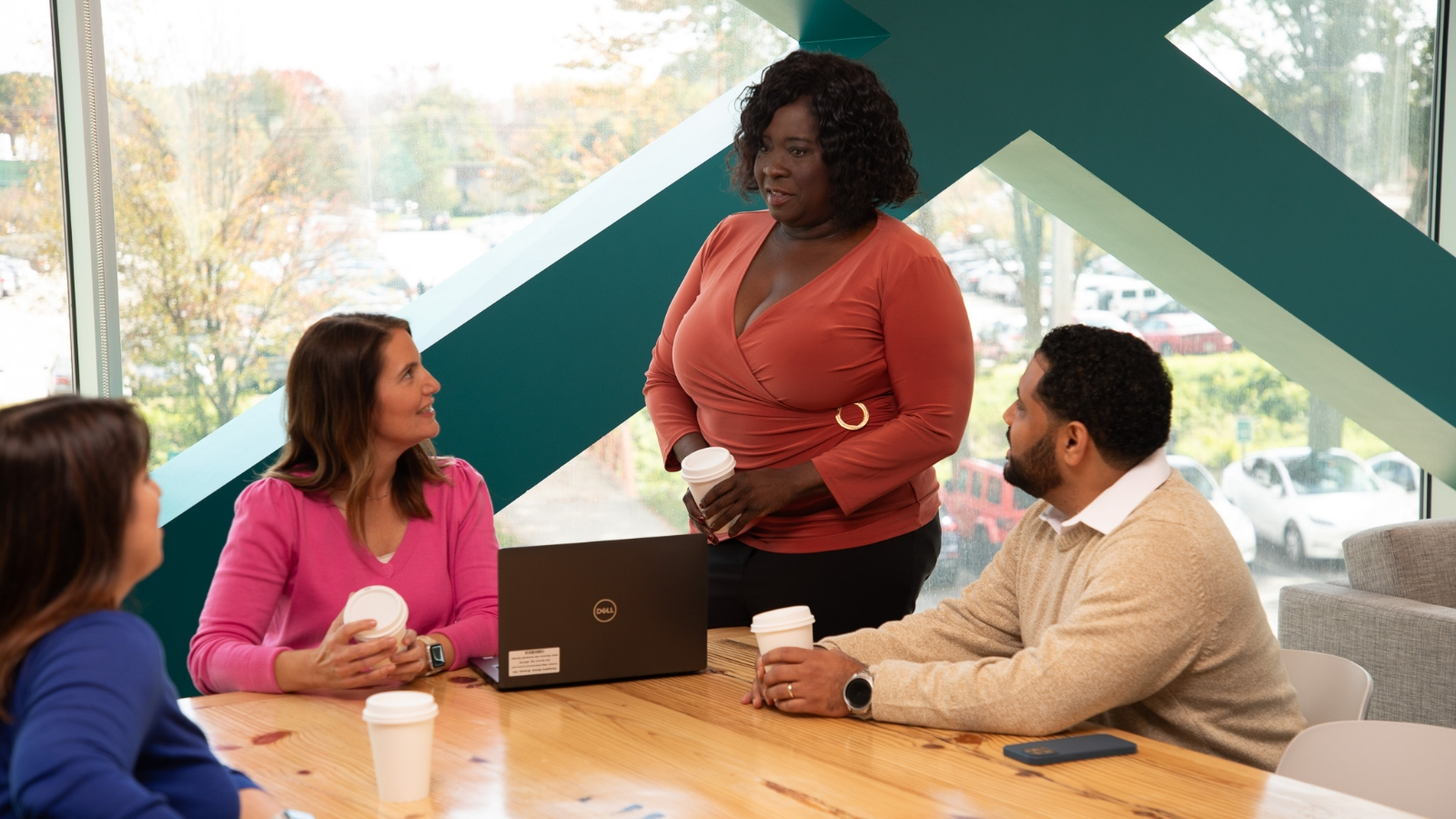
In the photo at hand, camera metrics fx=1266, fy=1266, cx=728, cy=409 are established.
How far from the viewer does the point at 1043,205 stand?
387 cm

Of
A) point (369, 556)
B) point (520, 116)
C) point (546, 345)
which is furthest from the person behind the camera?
point (520, 116)

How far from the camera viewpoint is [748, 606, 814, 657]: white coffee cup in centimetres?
175

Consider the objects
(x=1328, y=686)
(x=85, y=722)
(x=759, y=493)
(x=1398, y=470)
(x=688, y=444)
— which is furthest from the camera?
(x=1398, y=470)

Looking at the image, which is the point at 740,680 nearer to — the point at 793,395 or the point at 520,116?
the point at 793,395

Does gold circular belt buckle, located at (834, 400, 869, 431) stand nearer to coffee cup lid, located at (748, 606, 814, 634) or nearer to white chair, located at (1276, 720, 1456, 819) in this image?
coffee cup lid, located at (748, 606, 814, 634)

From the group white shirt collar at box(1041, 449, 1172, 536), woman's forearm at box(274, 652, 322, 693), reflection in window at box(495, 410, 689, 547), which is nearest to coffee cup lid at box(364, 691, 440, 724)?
woman's forearm at box(274, 652, 322, 693)

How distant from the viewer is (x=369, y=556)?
2064 mm

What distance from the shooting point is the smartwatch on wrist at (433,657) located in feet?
6.17

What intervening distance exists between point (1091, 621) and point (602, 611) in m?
0.67

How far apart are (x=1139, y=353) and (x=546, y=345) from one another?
1538 mm

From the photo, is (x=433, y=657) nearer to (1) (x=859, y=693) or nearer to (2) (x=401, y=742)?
(2) (x=401, y=742)

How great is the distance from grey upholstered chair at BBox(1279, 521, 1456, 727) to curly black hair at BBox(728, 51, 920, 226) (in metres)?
1.79

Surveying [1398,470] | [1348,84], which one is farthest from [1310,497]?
[1348,84]

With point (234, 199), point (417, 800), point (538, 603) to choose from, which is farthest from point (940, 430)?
point (234, 199)
